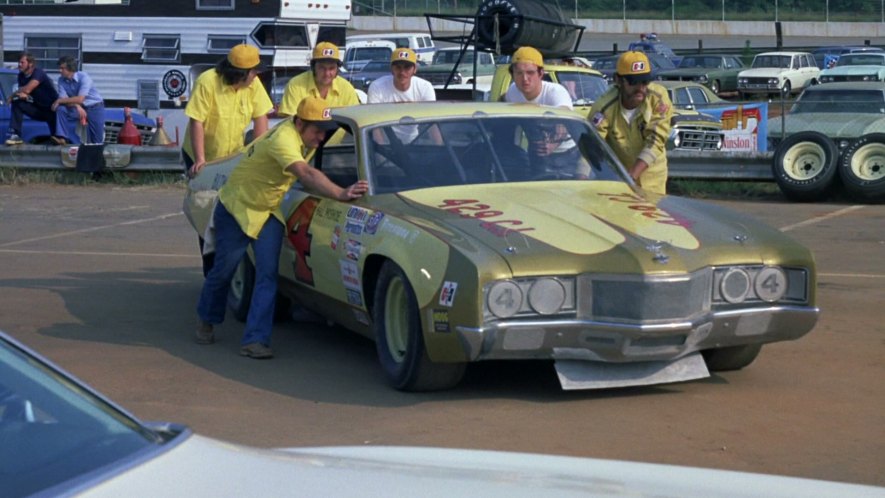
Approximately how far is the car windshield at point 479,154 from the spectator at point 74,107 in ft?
44.8

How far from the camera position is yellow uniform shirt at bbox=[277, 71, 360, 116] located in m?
9.55

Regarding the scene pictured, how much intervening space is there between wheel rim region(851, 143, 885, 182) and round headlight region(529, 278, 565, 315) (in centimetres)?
993

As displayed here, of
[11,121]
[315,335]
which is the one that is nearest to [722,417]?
[315,335]

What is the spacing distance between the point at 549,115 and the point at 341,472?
5.49 meters

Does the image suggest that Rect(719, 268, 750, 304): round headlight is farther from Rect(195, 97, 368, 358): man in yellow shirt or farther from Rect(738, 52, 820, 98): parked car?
Rect(738, 52, 820, 98): parked car

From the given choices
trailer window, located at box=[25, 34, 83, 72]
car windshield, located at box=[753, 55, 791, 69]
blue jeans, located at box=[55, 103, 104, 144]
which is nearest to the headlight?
blue jeans, located at box=[55, 103, 104, 144]

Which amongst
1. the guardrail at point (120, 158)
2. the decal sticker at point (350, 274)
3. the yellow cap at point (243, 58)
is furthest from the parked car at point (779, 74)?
the decal sticker at point (350, 274)

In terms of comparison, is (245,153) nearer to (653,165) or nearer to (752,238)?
(653,165)

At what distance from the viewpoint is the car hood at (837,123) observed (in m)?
18.1

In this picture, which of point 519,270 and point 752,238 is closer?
point 519,270

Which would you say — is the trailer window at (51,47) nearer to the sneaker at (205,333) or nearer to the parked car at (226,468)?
the sneaker at (205,333)

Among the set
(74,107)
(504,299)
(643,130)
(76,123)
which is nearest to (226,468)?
(504,299)

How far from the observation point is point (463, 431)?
20.1 feet

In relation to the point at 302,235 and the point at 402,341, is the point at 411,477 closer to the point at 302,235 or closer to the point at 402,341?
the point at 402,341
